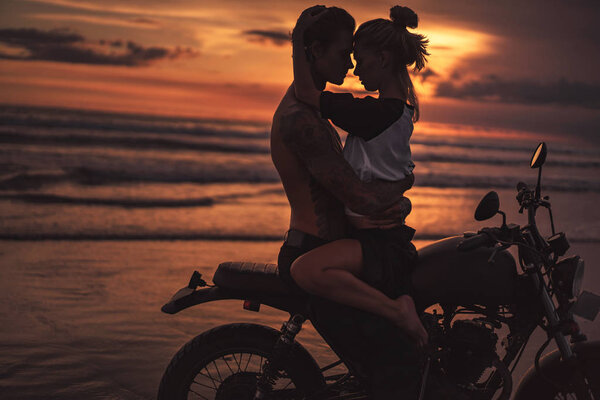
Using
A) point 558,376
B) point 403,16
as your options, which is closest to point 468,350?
point 558,376

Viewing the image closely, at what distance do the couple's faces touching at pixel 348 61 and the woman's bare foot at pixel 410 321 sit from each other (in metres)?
0.93

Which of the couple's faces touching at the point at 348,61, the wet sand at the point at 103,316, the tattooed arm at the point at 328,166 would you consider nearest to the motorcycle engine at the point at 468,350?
the tattooed arm at the point at 328,166

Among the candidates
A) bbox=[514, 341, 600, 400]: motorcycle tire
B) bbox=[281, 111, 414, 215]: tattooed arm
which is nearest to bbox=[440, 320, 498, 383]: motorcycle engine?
bbox=[514, 341, 600, 400]: motorcycle tire

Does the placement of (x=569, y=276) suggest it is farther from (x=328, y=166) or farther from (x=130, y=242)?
(x=130, y=242)

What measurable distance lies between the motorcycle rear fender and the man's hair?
112cm

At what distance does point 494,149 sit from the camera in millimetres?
37469

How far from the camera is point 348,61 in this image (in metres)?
2.87

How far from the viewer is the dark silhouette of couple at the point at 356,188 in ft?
8.94

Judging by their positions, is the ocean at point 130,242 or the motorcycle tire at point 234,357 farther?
the ocean at point 130,242

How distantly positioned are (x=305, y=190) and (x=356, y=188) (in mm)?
252

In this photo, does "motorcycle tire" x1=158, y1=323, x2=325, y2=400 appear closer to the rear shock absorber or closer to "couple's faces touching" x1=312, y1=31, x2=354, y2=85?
the rear shock absorber

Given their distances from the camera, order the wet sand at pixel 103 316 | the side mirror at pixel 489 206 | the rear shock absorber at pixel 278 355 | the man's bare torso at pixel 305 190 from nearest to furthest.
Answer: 1. the side mirror at pixel 489 206
2. the man's bare torso at pixel 305 190
3. the rear shock absorber at pixel 278 355
4. the wet sand at pixel 103 316

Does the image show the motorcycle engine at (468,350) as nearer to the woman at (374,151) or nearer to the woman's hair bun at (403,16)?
the woman at (374,151)

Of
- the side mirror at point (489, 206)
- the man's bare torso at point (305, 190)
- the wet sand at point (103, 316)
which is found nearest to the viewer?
the side mirror at point (489, 206)
